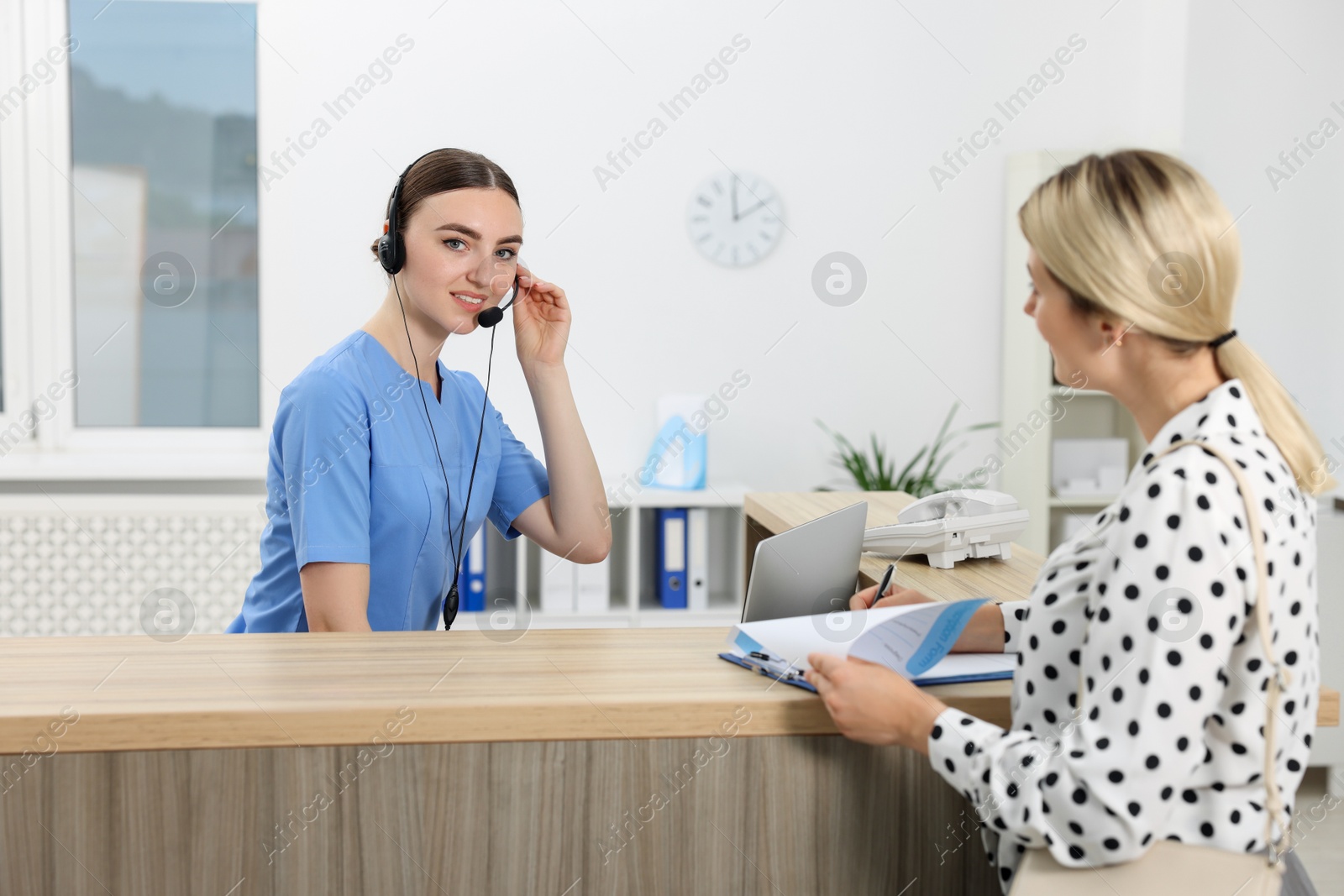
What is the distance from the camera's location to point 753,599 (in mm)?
1200

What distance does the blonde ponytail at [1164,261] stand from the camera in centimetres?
87

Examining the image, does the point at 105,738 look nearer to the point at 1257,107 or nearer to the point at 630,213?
the point at 630,213

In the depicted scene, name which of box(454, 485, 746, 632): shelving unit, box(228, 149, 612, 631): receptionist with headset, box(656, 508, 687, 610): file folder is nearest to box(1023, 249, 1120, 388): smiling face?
box(228, 149, 612, 631): receptionist with headset

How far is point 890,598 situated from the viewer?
1.27 m

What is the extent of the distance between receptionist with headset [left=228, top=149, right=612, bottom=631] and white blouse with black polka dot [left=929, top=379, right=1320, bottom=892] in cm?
89

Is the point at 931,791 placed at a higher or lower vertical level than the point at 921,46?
lower

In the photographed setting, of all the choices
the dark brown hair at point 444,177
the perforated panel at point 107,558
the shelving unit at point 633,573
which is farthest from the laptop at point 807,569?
the perforated panel at point 107,558

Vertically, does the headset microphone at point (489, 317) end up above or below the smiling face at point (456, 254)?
below

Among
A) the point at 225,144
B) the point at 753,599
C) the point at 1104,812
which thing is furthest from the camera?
the point at 225,144

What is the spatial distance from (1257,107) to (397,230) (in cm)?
301

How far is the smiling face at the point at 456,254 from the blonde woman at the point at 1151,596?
890mm

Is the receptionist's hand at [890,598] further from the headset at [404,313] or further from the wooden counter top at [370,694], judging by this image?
the headset at [404,313]

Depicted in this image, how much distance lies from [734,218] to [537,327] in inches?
80.4

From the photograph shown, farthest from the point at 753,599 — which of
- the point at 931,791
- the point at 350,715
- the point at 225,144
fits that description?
the point at 225,144
